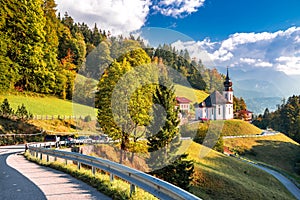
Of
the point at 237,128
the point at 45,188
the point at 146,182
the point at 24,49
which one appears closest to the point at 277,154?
the point at 237,128

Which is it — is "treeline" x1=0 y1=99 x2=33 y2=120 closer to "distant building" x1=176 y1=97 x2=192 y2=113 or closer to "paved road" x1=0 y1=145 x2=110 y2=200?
"distant building" x1=176 y1=97 x2=192 y2=113

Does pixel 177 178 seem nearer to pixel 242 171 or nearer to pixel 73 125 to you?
pixel 242 171

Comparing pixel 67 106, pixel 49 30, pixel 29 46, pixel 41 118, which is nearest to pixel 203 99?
pixel 67 106

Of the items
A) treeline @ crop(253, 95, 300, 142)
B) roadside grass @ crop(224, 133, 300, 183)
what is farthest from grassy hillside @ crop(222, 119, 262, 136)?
treeline @ crop(253, 95, 300, 142)

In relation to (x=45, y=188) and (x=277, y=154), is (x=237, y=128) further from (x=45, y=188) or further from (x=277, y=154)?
(x=45, y=188)

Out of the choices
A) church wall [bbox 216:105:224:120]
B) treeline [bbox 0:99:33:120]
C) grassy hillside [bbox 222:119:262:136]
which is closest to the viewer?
treeline [bbox 0:99:33:120]

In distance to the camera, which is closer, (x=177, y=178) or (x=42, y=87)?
(x=177, y=178)

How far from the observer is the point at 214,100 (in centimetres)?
8894

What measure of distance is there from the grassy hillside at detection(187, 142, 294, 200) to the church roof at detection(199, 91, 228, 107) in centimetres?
4262

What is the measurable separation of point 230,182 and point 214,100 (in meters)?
57.4

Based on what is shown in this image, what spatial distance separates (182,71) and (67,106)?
28025mm

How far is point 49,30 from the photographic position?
3409 cm

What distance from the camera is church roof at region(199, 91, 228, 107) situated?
87250 mm

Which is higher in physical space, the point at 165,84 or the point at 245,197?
the point at 165,84
